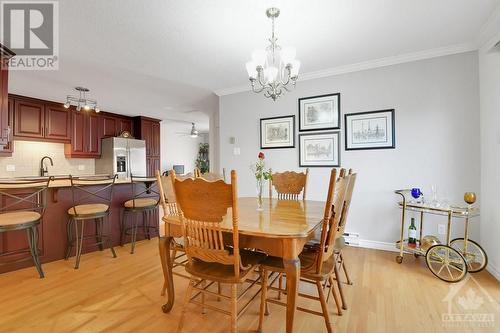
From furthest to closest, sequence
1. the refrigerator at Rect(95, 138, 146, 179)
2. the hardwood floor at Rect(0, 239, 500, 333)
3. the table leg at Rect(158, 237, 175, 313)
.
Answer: the refrigerator at Rect(95, 138, 146, 179)
the table leg at Rect(158, 237, 175, 313)
the hardwood floor at Rect(0, 239, 500, 333)

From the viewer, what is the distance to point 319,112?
11.2ft

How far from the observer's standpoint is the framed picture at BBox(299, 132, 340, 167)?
331cm

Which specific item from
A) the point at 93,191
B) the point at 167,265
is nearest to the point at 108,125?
the point at 93,191

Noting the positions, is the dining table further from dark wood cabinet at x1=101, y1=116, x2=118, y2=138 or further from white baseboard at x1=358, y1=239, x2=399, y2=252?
dark wood cabinet at x1=101, y1=116, x2=118, y2=138

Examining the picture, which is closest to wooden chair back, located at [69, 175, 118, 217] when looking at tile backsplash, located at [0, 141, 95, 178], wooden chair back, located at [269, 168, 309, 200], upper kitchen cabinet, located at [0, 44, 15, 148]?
upper kitchen cabinet, located at [0, 44, 15, 148]

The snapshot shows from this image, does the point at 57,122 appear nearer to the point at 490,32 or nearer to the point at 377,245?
the point at 377,245

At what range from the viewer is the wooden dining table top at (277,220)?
1312 mm

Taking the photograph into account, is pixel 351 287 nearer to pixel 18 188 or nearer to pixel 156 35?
pixel 156 35

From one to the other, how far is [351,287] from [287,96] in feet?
8.66

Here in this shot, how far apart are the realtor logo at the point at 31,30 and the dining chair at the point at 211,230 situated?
6.47 feet

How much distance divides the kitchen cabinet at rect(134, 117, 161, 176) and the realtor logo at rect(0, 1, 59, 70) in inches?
118

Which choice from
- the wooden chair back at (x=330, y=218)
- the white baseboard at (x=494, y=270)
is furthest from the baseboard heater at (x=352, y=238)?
the wooden chair back at (x=330, y=218)

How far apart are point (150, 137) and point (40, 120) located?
2.17 m

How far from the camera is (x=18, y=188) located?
2385 millimetres
